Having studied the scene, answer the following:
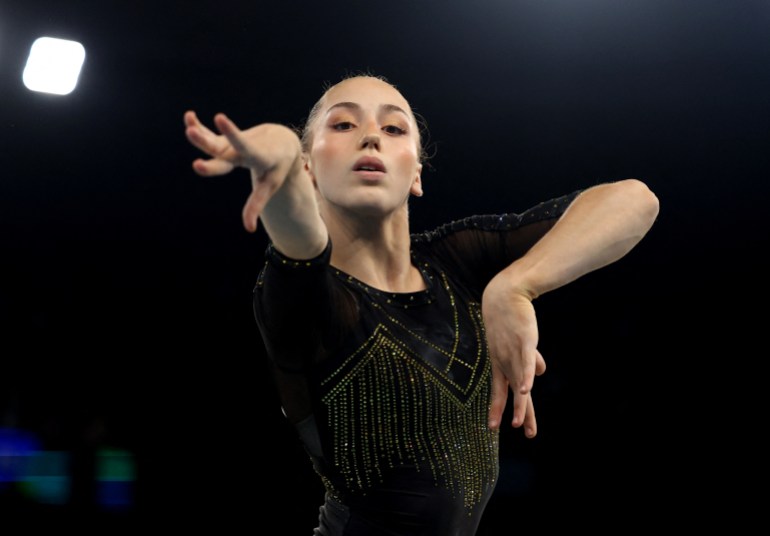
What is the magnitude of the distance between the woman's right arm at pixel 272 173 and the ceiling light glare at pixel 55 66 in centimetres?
230

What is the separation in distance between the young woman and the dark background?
178 cm

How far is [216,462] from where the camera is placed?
3541mm

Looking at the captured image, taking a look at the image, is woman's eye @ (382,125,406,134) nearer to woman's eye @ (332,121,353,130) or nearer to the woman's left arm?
woman's eye @ (332,121,353,130)

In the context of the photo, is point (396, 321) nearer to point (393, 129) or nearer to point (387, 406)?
point (387, 406)

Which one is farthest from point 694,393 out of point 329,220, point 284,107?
point 329,220

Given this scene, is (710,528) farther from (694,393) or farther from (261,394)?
(261,394)

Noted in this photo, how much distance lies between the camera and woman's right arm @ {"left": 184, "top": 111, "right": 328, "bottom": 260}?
826 millimetres

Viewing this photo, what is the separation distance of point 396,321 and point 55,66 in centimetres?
223

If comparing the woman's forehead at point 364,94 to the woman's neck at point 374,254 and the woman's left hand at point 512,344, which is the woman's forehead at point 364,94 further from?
the woman's left hand at point 512,344

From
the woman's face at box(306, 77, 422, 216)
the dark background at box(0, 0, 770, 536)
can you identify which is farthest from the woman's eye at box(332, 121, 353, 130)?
the dark background at box(0, 0, 770, 536)

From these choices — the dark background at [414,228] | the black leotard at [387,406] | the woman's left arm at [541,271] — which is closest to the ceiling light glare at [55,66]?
the dark background at [414,228]

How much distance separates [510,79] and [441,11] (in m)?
0.49

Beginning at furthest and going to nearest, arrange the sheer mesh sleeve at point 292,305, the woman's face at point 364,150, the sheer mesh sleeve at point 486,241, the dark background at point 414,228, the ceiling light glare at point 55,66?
the dark background at point 414,228 < the ceiling light glare at point 55,66 < the sheer mesh sleeve at point 486,241 < the woman's face at point 364,150 < the sheer mesh sleeve at point 292,305

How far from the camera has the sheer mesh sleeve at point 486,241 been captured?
144 centimetres
